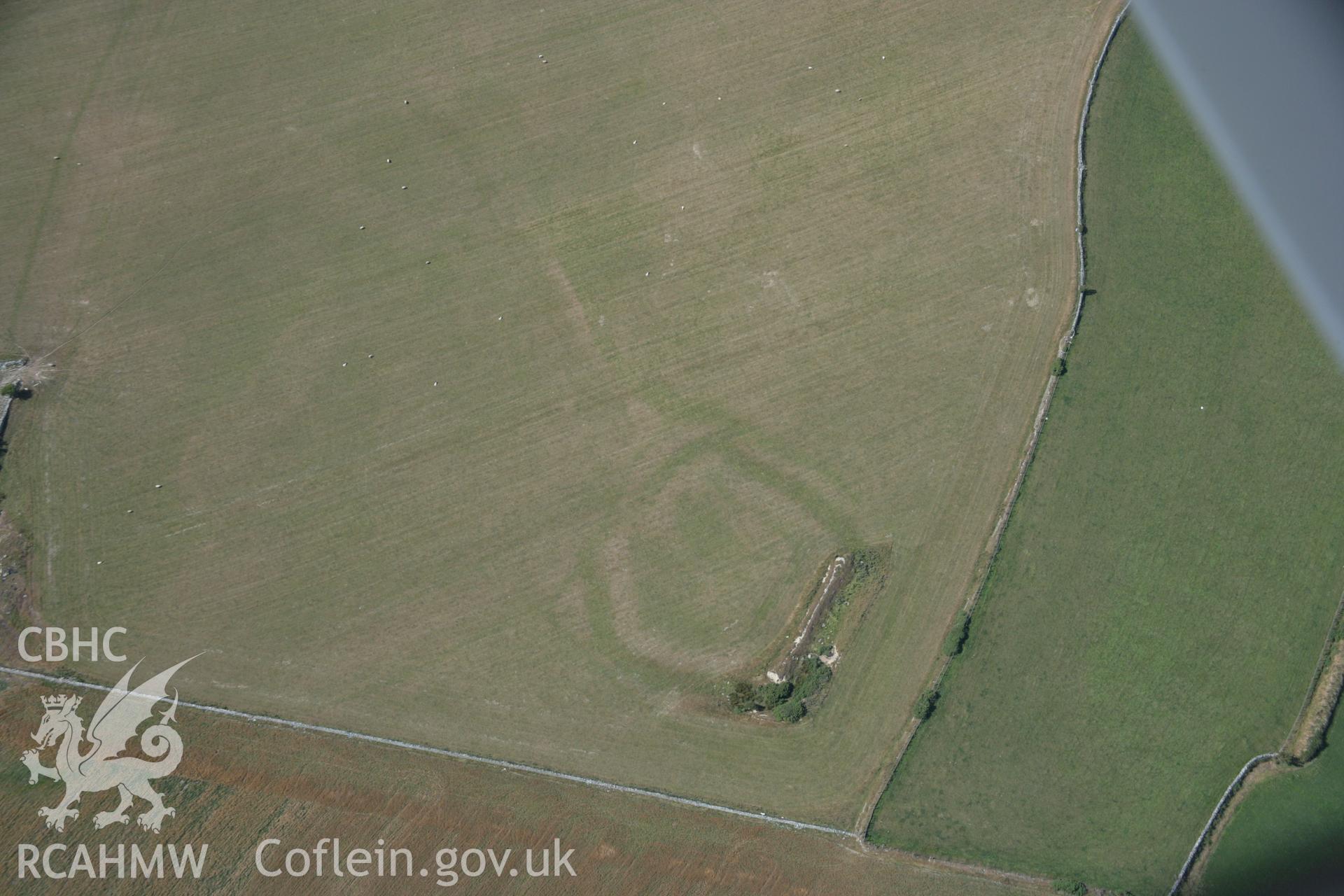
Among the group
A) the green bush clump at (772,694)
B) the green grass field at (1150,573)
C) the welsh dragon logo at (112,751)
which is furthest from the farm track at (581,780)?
the green bush clump at (772,694)

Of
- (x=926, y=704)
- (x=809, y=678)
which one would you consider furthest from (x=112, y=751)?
(x=926, y=704)

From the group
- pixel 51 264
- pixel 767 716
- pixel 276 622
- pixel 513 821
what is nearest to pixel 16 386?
pixel 51 264

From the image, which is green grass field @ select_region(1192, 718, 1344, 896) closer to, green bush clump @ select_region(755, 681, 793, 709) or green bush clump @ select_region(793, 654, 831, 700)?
green bush clump @ select_region(793, 654, 831, 700)

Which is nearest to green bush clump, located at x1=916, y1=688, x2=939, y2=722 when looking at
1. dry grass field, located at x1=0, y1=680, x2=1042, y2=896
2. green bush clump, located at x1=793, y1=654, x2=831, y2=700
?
green bush clump, located at x1=793, y1=654, x2=831, y2=700

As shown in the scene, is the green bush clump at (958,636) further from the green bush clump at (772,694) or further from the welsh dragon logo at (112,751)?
the welsh dragon logo at (112,751)

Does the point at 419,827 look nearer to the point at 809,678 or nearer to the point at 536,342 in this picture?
the point at 809,678
